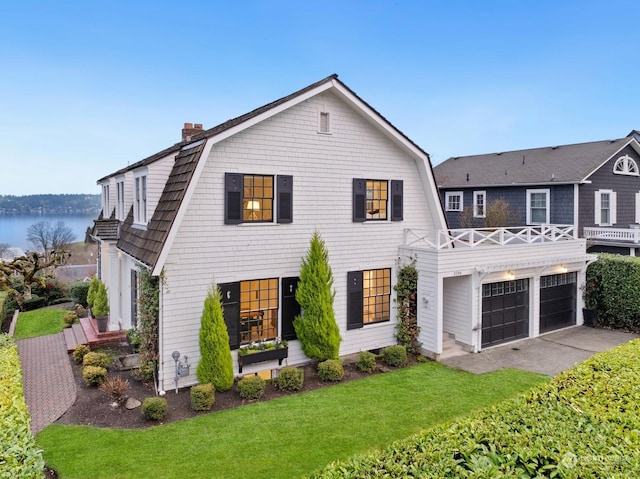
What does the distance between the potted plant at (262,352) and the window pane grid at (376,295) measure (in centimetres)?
301

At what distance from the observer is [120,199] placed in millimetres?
15234

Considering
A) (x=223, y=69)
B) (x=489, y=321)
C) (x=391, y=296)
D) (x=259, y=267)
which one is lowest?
(x=489, y=321)

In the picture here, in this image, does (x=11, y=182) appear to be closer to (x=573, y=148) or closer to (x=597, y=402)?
(x=573, y=148)

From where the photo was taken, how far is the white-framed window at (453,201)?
27.0m

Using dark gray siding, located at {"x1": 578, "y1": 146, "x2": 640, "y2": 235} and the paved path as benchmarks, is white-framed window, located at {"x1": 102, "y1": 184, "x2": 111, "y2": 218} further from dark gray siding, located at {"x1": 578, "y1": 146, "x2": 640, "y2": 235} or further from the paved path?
dark gray siding, located at {"x1": 578, "y1": 146, "x2": 640, "y2": 235}

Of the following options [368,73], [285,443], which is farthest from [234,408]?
[368,73]

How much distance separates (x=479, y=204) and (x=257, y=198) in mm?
18043

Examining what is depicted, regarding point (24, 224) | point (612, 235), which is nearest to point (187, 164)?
point (612, 235)

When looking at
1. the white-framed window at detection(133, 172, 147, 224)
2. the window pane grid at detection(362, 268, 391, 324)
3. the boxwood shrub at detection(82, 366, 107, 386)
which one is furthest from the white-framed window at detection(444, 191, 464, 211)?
the boxwood shrub at detection(82, 366, 107, 386)

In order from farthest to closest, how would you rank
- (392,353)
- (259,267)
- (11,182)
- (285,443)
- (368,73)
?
(11,182) < (368,73) < (392,353) < (259,267) < (285,443)

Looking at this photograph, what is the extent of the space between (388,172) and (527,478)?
10847 millimetres

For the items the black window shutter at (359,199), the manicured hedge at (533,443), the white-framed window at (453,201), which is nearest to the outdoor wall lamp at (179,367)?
the black window shutter at (359,199)

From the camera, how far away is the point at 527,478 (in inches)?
148

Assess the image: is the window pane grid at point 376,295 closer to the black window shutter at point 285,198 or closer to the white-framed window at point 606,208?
the black window shutter at point 285,198
